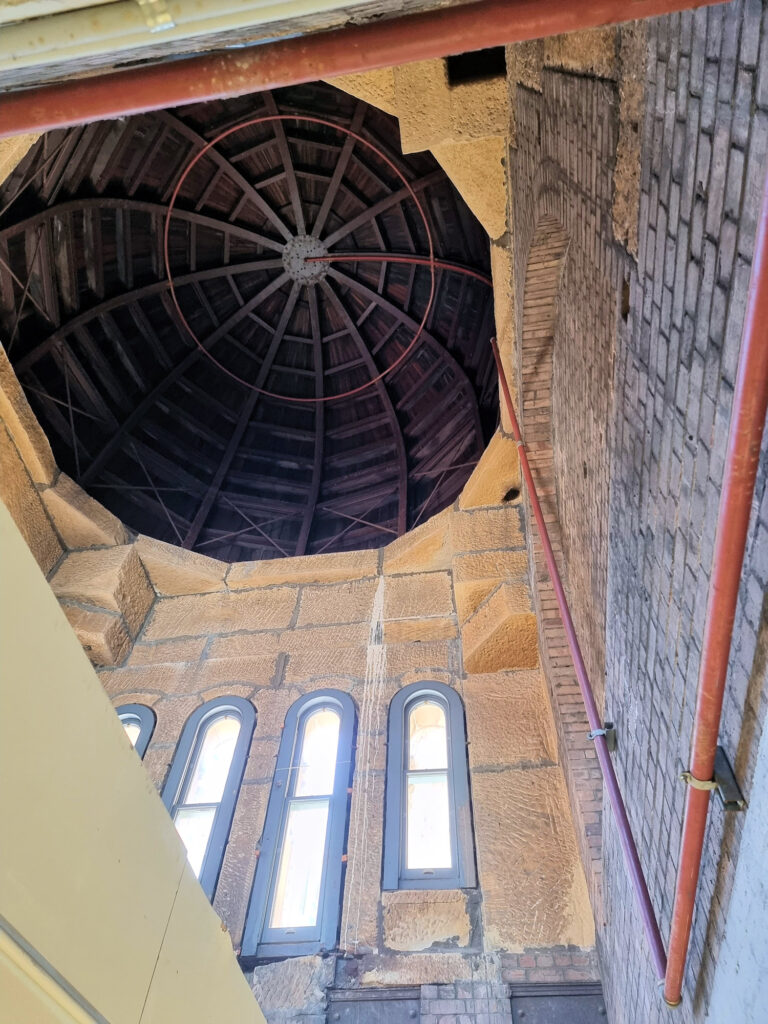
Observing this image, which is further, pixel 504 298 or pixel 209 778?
pixel 504 298

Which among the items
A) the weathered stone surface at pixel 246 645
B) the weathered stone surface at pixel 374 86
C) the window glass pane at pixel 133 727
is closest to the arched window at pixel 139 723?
the window glass pane at pixel 133 727

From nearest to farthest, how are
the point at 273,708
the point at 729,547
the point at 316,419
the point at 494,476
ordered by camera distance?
1. the point at 729,547
2. the point at 273,708
3. the point at 494,476
4. the point at 316,419

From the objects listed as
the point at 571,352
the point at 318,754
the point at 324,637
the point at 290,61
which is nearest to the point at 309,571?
the point at 324,637

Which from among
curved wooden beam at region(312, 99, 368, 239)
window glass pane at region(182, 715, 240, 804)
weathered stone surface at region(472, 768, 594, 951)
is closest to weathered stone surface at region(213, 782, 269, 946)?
window glass pane at region(182, 715, 240, 804)

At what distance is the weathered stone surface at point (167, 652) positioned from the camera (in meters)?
7.18

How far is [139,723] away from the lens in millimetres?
6648

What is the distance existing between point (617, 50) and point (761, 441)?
6.58ft

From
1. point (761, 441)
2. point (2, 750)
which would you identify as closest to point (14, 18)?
point (2, 750)

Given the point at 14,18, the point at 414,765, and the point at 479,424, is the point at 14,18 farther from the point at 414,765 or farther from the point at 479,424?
the point at 479,424

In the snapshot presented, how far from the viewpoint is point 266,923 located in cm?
498

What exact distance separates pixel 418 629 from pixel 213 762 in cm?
227

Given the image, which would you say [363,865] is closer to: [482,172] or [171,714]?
[171,714]

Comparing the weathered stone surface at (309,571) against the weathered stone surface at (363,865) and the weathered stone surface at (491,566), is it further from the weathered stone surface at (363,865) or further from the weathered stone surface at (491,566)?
the weathered stone surface at (363,865)

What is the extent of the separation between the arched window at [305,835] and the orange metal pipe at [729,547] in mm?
3293
